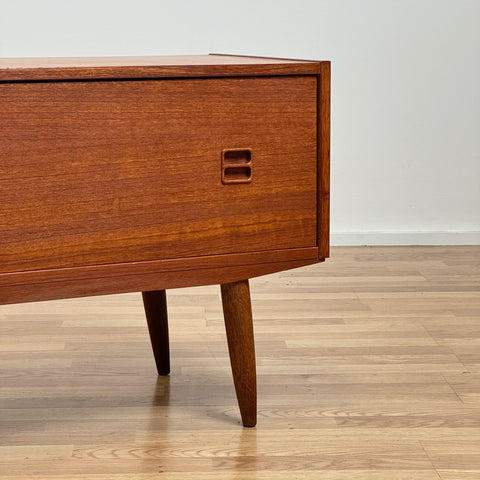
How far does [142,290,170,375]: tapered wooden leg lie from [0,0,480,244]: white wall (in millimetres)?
1280

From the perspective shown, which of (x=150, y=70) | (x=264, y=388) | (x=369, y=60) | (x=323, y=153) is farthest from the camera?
(x=369, y=60)

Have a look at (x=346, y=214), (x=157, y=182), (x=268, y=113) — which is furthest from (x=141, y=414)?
(x=346, y=214)

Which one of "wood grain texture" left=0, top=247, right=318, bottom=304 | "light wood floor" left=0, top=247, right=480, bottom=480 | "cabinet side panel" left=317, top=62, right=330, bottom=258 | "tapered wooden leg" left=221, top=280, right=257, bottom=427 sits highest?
"cabinet side panel" left=317, top=62, right=330, bottom=258

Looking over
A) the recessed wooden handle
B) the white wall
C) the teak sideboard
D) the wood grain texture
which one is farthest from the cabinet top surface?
the white wall

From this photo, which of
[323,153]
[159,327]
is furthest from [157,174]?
[159,327]

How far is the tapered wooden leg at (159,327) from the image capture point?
5.68 feet

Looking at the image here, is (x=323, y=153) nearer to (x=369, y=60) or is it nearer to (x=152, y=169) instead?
(x=152, y=169)

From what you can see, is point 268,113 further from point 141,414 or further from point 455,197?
point 455,197

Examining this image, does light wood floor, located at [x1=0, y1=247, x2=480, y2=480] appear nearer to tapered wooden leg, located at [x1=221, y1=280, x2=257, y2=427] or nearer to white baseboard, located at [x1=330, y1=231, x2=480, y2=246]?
tapered wooden leg, located at [x1=221, y1=280, x2=257, y2=427]

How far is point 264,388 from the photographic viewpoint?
1701 mm

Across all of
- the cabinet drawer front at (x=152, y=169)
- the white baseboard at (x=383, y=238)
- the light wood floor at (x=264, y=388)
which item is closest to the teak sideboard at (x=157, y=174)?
the cabinet drawer front at (x=152, y=169)

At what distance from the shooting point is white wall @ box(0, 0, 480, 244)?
284 cm

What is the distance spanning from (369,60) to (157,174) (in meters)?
1.72

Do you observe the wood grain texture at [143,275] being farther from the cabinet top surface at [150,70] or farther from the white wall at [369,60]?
the white wall at [369,60]
